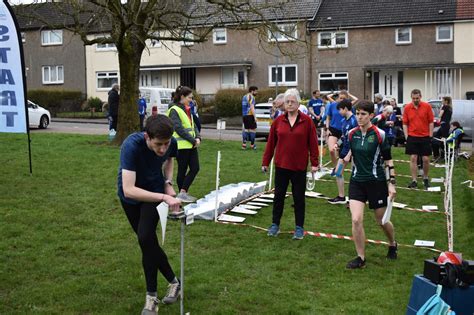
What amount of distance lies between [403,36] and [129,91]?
26.2 metres

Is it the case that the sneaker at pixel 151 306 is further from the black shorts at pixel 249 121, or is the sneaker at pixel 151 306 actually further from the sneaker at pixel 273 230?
the black shorts at pixel 249 121

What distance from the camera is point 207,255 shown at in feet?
25.9

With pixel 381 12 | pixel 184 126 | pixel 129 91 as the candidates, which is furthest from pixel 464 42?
pixel 184 126

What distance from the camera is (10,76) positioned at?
423 inches

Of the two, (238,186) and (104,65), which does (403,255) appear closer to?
(238,186)

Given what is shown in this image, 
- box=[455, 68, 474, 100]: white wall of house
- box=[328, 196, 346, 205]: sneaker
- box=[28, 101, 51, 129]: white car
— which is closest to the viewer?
box=[328, 196, 346, 205]: sneaker

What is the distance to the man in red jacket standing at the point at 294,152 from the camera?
29.0 ft

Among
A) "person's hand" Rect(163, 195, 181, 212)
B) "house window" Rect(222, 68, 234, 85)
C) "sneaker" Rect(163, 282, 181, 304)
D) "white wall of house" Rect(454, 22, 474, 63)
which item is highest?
"white wall of house" Rect(454, 22, 474, 63)

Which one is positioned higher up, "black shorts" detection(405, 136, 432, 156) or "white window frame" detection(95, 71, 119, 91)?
"white window frame" detection(95, 71, 119, 91)

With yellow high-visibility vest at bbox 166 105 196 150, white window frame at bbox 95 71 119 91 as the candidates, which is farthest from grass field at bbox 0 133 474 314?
white window frame at bbox 95 71 119 91

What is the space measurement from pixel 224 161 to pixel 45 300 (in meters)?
11.1

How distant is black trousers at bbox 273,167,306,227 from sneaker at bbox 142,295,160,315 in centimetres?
351

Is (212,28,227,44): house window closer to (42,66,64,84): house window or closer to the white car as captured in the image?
(42,66,64,84): house window

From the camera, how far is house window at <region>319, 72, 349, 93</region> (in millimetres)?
42250
